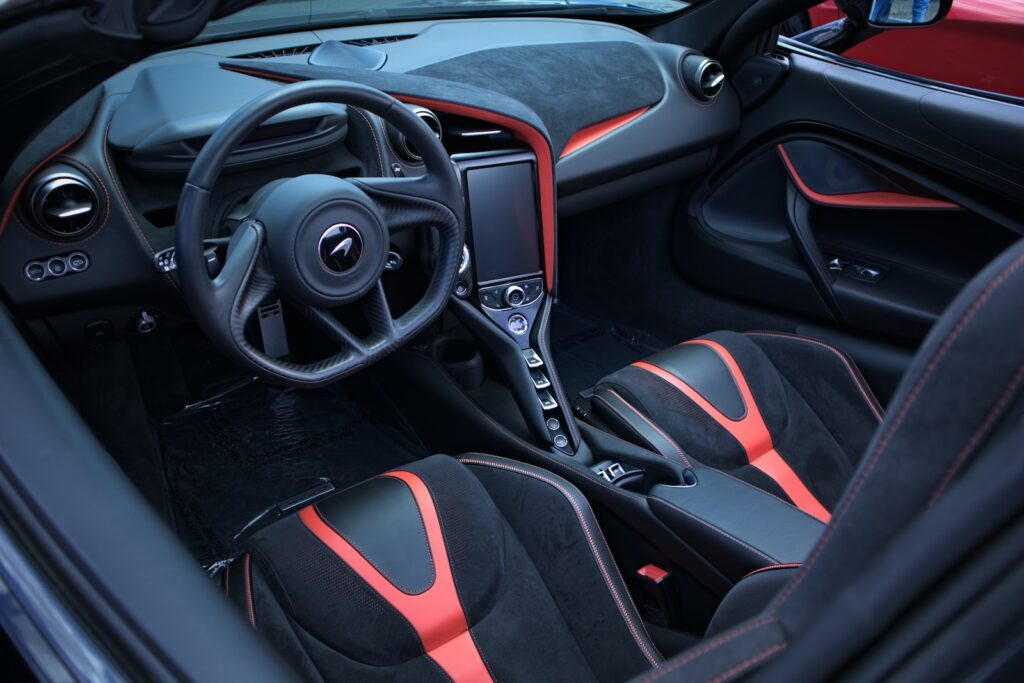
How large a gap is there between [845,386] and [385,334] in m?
1.13

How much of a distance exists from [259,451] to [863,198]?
1.83 metres

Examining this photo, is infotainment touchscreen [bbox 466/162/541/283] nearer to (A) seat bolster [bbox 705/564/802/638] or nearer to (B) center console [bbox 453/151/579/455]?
(B) center console [bbox 453/151/579/455]

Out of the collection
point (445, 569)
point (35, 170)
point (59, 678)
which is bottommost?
point (445, 569)

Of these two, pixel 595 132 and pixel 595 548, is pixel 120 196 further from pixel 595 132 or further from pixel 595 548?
pixel 595 132

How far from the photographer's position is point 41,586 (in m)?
0.80

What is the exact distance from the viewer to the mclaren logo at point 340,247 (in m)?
1.33

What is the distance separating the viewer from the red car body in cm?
308

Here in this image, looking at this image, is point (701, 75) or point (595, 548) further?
point (701, 75)

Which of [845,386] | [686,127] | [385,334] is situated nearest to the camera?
[385,334]

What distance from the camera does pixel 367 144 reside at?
167cm

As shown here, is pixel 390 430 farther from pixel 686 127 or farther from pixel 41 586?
pixel 41 586

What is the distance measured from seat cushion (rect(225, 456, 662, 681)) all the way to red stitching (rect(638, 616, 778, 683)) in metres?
0.64

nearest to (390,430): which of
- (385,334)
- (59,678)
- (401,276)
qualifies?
(401,276)

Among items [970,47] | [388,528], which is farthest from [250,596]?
[970,47]
